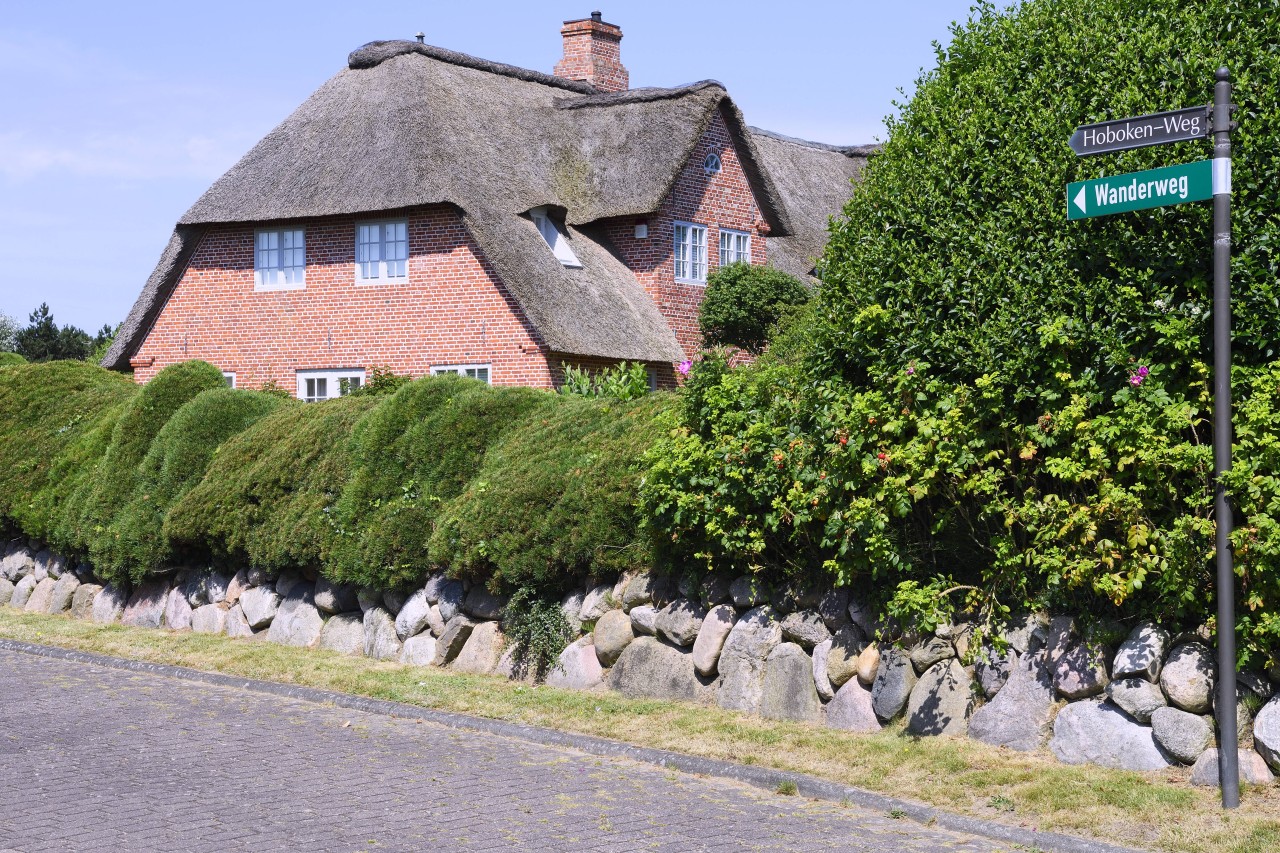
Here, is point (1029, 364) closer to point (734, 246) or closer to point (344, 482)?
point (344, 482)

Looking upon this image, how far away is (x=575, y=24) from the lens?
3381cm

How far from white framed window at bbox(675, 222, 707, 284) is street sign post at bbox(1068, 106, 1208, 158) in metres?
21.5

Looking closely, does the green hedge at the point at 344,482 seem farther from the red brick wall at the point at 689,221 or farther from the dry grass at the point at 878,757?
the red brick wall at the point at 689,221

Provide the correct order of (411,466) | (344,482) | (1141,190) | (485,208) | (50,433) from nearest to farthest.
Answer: (1141,190) → (411,466) → (344,482) → (50,433) → (485,208)

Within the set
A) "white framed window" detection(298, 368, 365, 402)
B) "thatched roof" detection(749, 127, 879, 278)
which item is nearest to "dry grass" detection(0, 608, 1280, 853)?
"white framed window" detection(298, 368, 365, 402)

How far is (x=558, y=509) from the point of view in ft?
35.6

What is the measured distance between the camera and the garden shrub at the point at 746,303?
27828mm

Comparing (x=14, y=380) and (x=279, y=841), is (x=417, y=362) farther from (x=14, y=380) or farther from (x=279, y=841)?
(x=279, y=841)

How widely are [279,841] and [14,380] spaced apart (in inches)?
520

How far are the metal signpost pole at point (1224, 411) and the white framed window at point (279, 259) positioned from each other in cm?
2284

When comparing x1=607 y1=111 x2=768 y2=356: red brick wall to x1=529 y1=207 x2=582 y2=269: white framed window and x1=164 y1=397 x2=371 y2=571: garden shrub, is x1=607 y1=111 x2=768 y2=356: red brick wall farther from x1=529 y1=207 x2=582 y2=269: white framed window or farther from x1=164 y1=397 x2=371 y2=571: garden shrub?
x1=164 y1=397 x2=371 y2=571: garden shrub

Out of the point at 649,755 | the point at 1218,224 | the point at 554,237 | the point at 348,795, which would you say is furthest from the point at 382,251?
the point at 1218,224

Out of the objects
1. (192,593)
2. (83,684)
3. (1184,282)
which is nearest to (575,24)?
(192,593)

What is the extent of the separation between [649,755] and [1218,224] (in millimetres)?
4371
